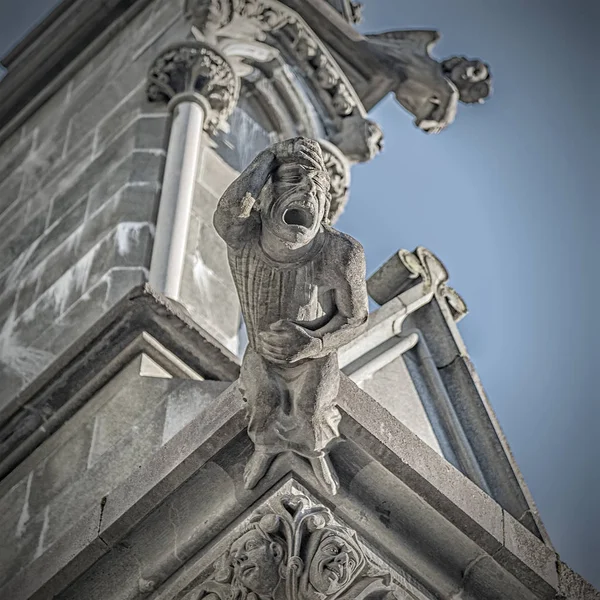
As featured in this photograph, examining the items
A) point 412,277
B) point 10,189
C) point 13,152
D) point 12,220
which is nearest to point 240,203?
point 412,277

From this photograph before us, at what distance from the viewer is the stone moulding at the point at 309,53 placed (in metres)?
12.1

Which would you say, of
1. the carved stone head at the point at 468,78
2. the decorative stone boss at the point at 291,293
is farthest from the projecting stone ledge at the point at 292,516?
the carved stone head at the point at 468,78

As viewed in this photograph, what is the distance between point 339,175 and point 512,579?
476 cm

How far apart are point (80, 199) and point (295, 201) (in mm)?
3967

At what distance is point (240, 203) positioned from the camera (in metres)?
7.38

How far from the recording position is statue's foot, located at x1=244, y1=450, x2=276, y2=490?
756 centimetres

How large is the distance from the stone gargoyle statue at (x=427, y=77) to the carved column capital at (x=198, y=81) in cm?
223

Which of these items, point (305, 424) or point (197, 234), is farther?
point (197, 234)

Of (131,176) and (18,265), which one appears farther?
(18,265)

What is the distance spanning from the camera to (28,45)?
45.3ft

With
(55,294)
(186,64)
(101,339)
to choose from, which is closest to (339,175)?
(186,64)

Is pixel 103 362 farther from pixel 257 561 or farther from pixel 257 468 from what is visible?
pixel 257 561

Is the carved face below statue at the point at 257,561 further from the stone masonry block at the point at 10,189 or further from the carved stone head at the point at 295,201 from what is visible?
the stone masonry block at the point at 10,189

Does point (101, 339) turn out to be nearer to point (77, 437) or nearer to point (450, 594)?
point (77, 437)
